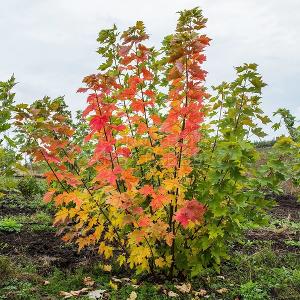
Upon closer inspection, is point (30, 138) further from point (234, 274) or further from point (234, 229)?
point (234, 274)

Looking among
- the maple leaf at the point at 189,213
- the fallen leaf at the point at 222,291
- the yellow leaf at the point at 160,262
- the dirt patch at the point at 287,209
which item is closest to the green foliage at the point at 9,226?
the yellow leaf at the point at 160,262

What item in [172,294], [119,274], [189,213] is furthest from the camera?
[119,274]

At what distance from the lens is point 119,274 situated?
538cm

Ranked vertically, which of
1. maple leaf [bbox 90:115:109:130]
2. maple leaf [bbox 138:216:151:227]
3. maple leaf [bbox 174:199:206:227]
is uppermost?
maple leaf [bbox 90:115:109:130]

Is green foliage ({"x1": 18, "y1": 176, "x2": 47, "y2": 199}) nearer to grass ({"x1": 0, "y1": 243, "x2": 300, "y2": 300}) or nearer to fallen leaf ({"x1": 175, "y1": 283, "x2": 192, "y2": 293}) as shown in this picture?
grass ({"x1": 0, "y1": 243, "x2": 300, "y2": 300})

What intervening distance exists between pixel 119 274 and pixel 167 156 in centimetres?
194

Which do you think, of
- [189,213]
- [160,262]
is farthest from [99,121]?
[160,262]

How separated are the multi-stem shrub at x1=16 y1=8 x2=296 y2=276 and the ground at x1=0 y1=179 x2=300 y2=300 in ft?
1.04

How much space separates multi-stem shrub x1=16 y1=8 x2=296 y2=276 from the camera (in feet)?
14.0

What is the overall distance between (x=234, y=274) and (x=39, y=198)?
7.22m

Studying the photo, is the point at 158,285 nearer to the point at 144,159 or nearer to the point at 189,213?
the point at 189,213

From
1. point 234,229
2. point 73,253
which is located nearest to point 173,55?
point 234,229

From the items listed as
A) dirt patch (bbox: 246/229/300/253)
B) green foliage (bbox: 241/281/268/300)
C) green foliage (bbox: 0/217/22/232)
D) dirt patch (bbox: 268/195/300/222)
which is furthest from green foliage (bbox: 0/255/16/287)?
dirt patch (bbox: 268/195/300/222)

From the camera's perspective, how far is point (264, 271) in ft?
18.1
